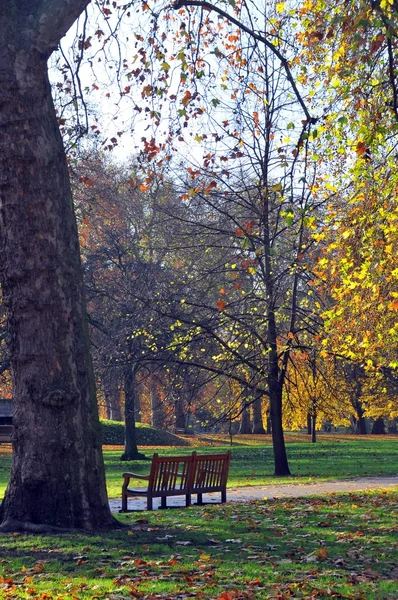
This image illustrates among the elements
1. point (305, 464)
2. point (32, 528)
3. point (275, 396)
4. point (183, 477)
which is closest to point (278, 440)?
point (275, 396)

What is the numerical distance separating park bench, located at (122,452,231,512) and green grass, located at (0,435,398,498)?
111 inches

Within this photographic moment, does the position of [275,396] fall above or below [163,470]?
above

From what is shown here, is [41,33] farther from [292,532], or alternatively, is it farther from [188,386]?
[188,386]

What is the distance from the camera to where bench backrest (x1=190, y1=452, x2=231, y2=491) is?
45.4ft

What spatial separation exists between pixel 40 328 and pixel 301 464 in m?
17.6

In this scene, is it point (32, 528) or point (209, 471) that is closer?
point (32, 528)

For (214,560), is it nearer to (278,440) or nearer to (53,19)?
(53,19)

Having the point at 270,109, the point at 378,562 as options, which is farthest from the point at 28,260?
the point at 270,109

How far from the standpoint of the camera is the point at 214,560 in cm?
737

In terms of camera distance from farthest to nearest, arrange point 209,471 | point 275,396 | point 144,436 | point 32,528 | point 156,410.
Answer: point 144,436
point 156,410
point 275,396
point 209,471
point 32,528

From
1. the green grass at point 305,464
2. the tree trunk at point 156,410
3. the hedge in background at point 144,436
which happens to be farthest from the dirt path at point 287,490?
the hedge in background at point 144,436

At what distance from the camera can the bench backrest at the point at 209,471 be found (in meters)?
13.8

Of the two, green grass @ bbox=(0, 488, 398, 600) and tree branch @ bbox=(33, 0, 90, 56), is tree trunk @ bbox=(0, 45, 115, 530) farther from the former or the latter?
green grass @ bbox=(0, 488, 398, 600)

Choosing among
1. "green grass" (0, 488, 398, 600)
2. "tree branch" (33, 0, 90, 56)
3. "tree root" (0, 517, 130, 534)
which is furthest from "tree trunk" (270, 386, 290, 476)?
"tree branch" (33, 0, 90, 56)
